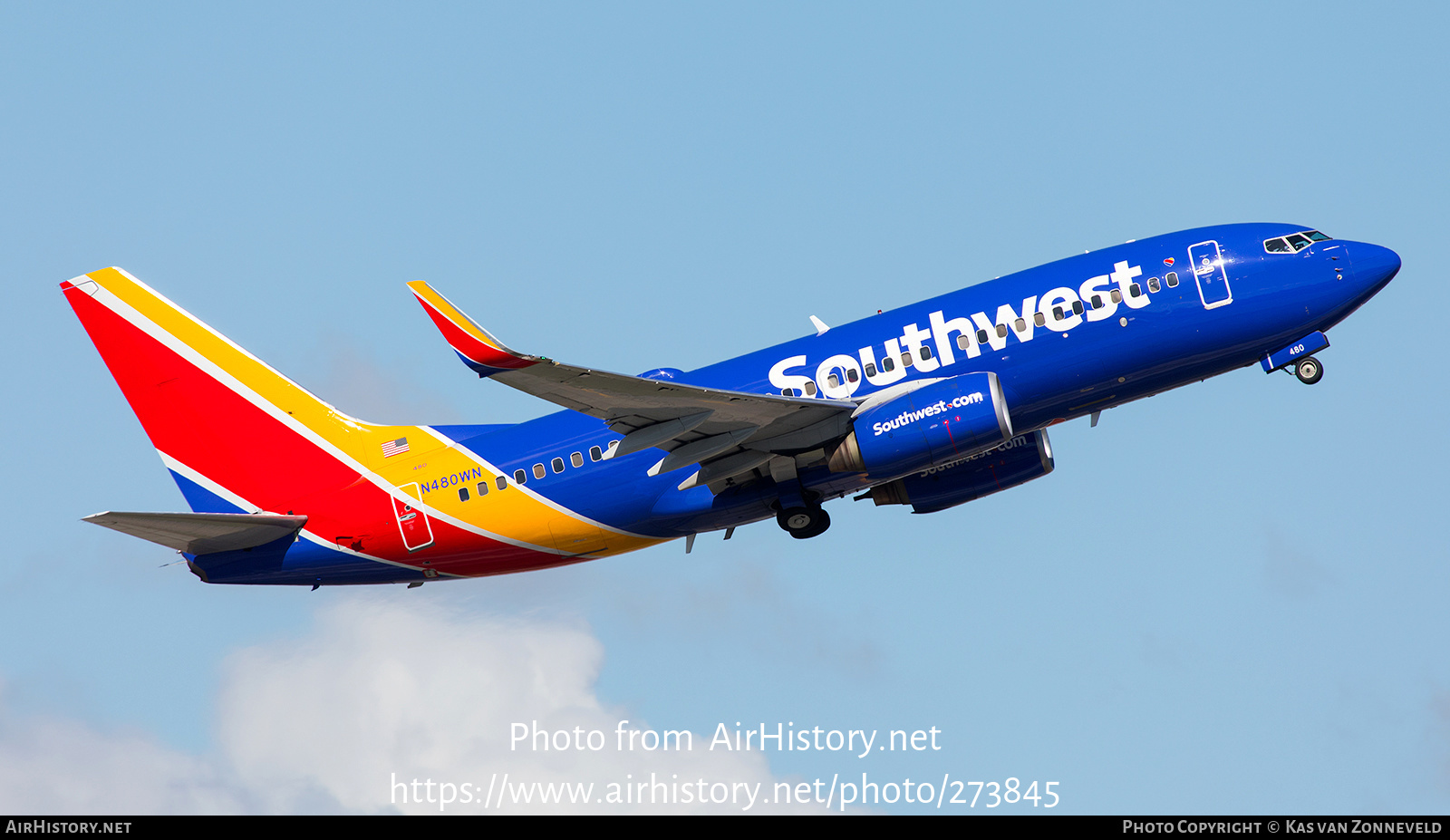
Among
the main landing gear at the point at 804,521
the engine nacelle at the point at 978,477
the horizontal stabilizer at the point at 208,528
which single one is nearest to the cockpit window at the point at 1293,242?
the engine nacelle at the point at 978,477

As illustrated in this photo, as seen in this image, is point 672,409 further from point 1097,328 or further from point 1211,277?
point 1211,277

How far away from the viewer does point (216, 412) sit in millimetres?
39906

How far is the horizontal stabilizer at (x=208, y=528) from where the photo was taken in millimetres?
35844

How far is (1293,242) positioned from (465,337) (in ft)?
66.5

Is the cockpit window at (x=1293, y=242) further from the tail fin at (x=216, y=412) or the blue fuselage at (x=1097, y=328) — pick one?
the tail fin at (x=216, y=412)

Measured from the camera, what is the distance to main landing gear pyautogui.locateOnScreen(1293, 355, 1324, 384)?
36.0 m

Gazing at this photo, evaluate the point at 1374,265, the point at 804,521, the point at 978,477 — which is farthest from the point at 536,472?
the point at 1374,265

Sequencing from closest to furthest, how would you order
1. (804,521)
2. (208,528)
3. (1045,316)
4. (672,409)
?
1. (672,409)
2. (1045,316)
3. (208,528)
4. (804,521)

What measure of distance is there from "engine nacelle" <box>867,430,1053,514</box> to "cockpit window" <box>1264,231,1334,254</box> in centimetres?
738

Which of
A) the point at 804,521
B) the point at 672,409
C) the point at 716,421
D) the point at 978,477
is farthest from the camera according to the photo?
the point at 978,477

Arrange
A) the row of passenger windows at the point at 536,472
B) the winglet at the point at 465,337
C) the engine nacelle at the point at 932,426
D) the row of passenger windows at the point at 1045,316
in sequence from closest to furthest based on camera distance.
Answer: the winglet at the point at 465,337 → the engine nacelle at the point at 932,426 → the row of passenger windows at the point at 1045,316 → the row of passenger windows at the point at 536,472

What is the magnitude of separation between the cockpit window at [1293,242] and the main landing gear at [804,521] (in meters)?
12.7

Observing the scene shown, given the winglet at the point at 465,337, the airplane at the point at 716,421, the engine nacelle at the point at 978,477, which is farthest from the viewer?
the engine nacelle at the point at 978,477

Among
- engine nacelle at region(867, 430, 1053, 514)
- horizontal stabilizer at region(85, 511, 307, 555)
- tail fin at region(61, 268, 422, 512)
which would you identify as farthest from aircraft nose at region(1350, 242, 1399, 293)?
horizontal stabilizer at region(85, 511, 307, 555)
